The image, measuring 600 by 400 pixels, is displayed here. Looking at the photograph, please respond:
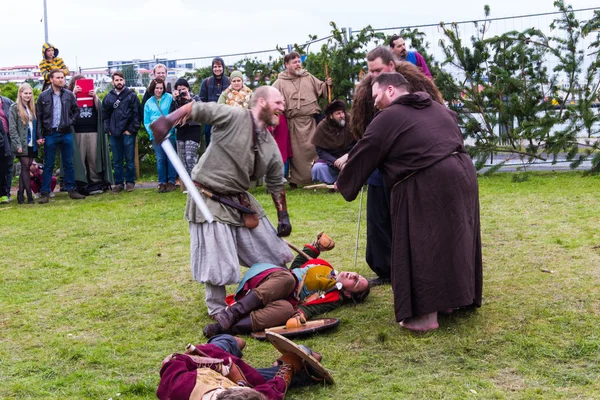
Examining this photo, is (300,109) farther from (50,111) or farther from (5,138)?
(5,138)

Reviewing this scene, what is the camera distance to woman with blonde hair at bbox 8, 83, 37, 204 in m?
12.9

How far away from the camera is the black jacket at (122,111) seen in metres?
13.7

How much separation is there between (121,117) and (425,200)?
356 inches

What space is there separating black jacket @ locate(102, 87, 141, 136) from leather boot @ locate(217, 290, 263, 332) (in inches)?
326

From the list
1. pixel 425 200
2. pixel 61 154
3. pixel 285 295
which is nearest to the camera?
pixel 425 200

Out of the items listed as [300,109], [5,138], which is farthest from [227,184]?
[5,138]

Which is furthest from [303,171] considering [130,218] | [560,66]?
[560,66]

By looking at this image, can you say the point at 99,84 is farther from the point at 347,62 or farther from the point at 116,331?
the point at 116,331

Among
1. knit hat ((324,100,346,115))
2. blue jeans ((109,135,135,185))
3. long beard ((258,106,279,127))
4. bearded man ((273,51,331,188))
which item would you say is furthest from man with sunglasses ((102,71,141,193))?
long beard ((258,106,279,127))

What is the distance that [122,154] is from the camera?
46.0 feet

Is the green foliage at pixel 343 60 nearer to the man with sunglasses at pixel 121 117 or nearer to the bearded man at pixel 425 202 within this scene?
the man with sunglasses at pixel 121 117

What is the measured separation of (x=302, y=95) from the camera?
514 inches

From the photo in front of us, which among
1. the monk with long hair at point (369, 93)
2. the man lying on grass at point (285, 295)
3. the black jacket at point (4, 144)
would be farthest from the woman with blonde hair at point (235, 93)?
the man lying on grass at point (285, 295)

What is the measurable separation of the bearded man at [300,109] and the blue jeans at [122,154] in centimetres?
280
